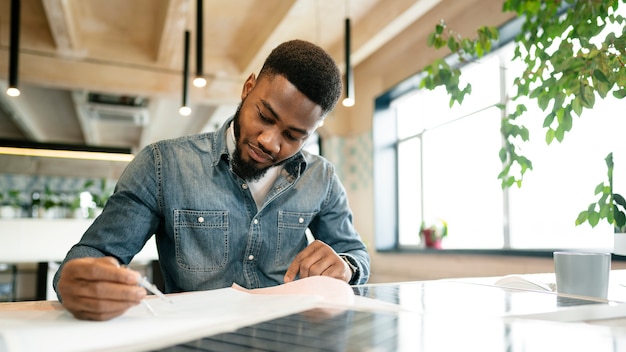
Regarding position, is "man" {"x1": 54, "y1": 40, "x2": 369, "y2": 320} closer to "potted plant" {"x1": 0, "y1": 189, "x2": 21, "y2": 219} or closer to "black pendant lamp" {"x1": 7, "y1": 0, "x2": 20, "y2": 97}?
"black pendant lamp" {"x1": 7, "y1": 0, "x2": 20, "y2": 97}

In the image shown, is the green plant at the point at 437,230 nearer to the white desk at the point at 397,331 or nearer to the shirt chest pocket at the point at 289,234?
the shirt chest pocket at the point at 289,234

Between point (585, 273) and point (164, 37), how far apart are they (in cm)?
415

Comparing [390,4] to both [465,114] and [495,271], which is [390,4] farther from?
[495,271]

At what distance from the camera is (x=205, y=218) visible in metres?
1.30

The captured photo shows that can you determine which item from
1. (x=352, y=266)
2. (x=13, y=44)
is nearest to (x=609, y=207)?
(x=352, y=266)

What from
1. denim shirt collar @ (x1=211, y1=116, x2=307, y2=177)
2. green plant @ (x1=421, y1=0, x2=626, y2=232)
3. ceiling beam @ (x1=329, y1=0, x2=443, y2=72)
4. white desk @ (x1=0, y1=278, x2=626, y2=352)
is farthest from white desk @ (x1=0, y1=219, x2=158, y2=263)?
white desk @ (x1=0, y1=278, x2=626, y2=352)

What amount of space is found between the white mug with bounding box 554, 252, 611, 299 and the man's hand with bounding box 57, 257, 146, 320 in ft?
2.62

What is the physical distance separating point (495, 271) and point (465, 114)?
1.45 m

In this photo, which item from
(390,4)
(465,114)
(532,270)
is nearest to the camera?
(532,270)

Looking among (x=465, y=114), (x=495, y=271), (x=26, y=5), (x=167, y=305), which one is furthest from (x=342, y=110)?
(x=167, y=305)

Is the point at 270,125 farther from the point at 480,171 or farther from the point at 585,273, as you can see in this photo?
the point at 480,171

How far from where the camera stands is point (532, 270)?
10.7ft

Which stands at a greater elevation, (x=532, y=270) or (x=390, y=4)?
(x=390, y=4)

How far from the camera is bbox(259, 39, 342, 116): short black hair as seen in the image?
1291 mm
